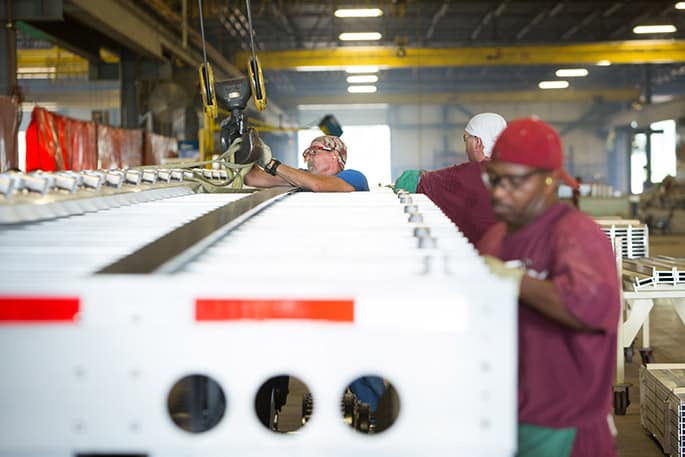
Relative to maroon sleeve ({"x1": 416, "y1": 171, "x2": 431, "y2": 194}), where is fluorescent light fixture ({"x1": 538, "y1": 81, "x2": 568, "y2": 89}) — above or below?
above

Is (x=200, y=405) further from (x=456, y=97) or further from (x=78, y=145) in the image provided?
(x=456, y=97)

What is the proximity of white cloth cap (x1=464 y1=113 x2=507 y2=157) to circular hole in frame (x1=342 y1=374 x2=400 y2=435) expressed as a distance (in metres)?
1.30

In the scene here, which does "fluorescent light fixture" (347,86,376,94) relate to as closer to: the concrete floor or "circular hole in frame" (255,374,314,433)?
the concrete floor

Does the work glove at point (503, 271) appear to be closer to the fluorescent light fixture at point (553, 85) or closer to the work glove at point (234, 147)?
the work glove at point (234, 147)

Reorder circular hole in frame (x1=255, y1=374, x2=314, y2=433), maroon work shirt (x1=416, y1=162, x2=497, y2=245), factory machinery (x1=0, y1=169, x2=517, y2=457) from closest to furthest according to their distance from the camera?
factory machinery (x1=0, y1=169, x2=517, y2=457) → circular hole in frame (x1=255, y1=374, x2=314, y2=433) → maroon work shirt (x1=416, y1=162, x2=497, y2=245)

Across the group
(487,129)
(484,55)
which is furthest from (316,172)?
(484,55)

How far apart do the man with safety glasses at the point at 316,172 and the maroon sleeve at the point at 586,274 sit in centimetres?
241

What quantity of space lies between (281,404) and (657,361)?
3891mm

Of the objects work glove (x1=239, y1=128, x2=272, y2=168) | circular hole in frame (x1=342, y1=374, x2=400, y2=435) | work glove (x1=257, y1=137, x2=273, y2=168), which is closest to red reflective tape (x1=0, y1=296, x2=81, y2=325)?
circular hole in frame (x1=342, y1=374, x2=400, y2=435)

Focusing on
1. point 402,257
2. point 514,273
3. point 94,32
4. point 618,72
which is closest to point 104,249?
point 402,257

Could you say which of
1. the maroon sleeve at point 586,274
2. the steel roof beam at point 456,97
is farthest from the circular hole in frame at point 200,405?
the steel roof beam at point 456,97

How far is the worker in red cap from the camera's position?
1926 millimetres

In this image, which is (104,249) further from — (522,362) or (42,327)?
(522,362)

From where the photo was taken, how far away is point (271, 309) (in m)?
1.53
